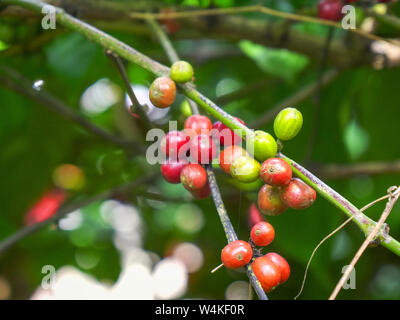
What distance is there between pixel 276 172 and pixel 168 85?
0.22 metres

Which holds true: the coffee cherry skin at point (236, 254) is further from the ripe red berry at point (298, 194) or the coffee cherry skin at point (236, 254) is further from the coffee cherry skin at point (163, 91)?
the coffee cherry skin at point (163, 91)

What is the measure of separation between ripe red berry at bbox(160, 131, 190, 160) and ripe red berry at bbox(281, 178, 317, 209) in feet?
0.55

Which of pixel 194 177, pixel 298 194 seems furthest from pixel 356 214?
pixel 194 177

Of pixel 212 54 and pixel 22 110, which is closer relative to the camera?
pixel 22 110

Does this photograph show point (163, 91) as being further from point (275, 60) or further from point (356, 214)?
point (275, 60)

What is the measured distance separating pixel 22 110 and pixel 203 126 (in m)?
1.08

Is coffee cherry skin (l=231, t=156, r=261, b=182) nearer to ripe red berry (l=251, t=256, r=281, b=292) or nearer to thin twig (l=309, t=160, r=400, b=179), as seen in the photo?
ripe red berry (l=251, t=256, r=281, b=292)

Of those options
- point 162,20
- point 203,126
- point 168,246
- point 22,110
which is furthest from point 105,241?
point 203,126

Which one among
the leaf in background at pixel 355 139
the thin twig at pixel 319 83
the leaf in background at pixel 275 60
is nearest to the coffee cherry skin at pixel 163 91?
the thin twig at pixel 319 83

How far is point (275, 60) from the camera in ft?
5.21

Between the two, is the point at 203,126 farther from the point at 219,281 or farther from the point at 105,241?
the point at 105,241

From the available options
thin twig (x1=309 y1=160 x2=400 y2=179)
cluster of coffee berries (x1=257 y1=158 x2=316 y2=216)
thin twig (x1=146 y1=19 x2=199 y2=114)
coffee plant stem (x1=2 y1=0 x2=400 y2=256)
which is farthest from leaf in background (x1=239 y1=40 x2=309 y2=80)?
cluster of coffee berries (x1=257 y1=158 x2=316 y2=216)

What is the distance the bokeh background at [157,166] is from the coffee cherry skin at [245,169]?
64 cm
